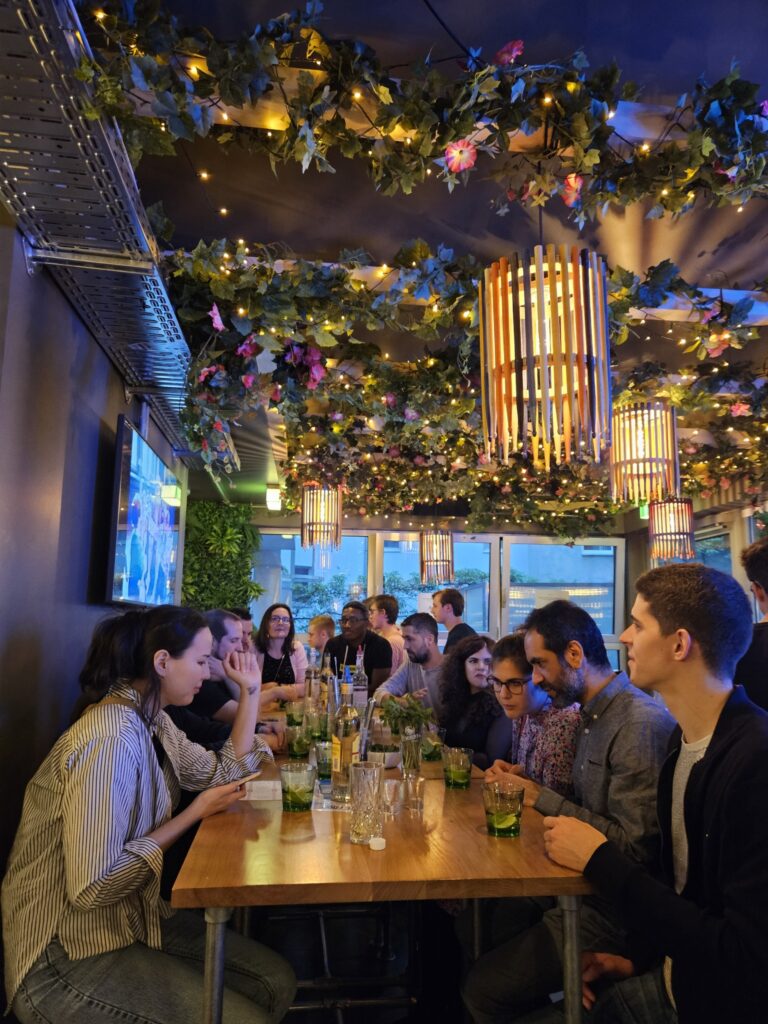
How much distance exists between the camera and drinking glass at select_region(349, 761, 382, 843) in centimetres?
186

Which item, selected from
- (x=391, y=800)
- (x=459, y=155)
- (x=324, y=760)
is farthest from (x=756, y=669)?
(x=459, y=155)

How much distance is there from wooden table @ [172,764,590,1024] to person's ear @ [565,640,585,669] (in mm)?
514

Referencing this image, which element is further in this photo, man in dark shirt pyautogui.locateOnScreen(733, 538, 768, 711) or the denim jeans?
man in dark shirt pyautogui.locateOnScreen(733, 538, 768, 711)

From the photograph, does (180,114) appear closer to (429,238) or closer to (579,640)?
(429,238)

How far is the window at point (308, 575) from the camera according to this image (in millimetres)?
9641

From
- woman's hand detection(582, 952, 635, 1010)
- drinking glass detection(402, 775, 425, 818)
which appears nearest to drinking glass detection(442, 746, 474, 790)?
drinking glass detection(402, 775, 425, 818)

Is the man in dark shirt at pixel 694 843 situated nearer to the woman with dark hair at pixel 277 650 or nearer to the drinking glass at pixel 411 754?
the drinking glass at pixel 411 754

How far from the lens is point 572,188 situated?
258cm

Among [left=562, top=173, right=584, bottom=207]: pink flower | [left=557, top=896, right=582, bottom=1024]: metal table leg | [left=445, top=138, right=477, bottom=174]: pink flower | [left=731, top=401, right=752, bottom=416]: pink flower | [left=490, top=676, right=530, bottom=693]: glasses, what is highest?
[left=562, top=173, right=584, bottom=207]: pink flower

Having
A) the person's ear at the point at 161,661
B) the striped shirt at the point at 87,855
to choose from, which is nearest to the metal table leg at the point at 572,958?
the striped shirt at the point at 87,855

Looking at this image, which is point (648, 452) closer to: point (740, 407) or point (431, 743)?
point (740, 407)

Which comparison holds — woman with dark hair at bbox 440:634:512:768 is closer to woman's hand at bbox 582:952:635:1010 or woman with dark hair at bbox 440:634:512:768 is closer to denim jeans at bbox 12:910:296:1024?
woman's hand at bbox 582:952:635:1010

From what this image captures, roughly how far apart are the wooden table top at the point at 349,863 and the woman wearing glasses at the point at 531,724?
0.42 meters

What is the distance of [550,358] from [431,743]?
1.74 metres
